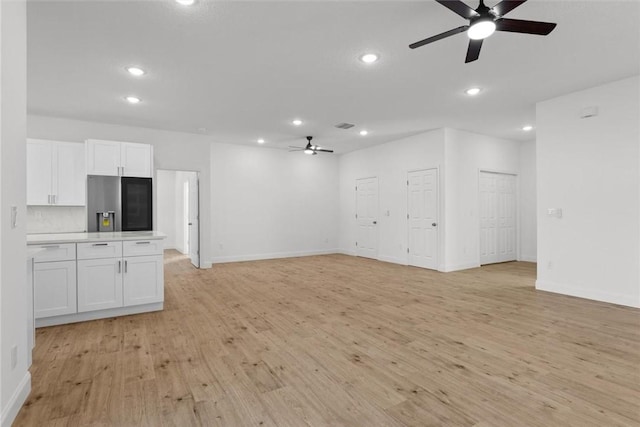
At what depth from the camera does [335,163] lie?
9406mm

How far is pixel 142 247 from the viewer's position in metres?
3.87

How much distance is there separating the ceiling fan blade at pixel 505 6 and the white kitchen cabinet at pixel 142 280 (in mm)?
4200

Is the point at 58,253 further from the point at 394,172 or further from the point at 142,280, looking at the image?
the point at 394,172

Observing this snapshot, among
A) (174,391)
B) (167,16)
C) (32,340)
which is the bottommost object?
(174,391)

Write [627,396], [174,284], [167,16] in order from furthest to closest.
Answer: [174,284]
[167,16]
[627,396]

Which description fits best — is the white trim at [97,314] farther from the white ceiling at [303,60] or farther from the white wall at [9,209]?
the white ceiling at [303,60]

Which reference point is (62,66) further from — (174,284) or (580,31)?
(580,31)

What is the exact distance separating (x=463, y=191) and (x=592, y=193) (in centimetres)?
241

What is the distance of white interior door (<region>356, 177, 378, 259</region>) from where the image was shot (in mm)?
8164

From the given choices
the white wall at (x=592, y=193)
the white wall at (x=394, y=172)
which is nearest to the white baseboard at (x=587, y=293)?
the white wall at (x=592, y=193)

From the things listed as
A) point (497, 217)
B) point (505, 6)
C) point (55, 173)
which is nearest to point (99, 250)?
point (55, 173)

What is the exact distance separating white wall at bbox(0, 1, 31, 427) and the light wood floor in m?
0.24

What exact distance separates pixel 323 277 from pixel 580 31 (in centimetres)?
479

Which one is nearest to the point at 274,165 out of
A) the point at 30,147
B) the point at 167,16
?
the point at 30,147
